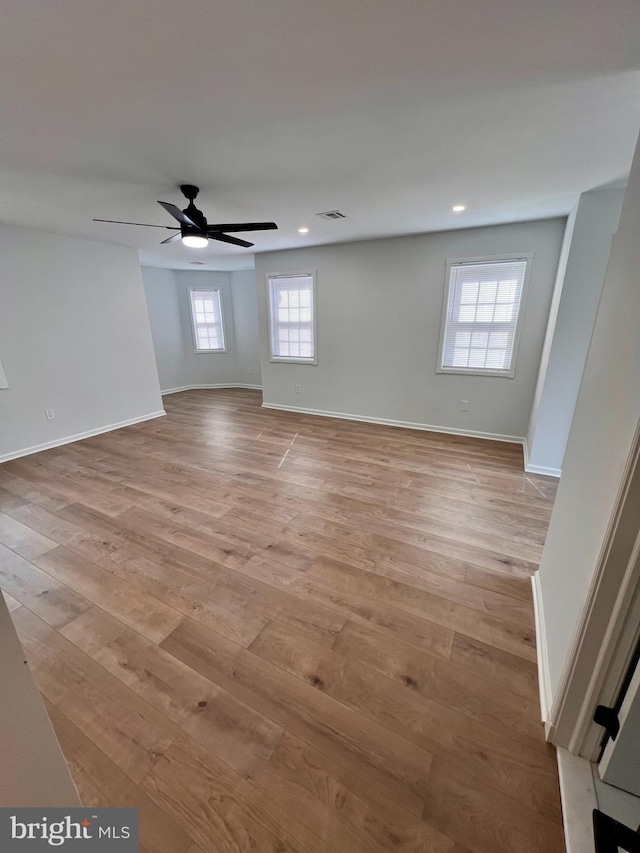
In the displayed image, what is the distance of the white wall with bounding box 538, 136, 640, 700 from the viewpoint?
106 cm

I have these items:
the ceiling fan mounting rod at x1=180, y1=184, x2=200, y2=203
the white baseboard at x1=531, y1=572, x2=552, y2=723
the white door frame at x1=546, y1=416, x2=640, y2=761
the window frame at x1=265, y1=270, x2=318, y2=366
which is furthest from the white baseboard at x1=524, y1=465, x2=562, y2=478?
the ceiling fan mounting rod at x1=180, y1=184, x2=200, y2=203

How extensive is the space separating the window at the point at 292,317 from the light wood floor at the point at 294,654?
9.32ft

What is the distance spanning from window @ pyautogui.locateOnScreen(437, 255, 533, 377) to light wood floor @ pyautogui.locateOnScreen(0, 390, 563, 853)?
1.68 metres

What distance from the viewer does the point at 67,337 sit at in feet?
13.9

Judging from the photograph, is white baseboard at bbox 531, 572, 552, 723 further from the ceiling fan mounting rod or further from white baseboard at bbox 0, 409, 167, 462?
white baseboard at bbox 0, 409, 167, 462

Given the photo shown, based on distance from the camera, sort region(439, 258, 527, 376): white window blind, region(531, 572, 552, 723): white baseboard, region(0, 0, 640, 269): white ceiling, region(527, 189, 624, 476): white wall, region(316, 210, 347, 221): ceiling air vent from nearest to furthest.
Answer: region(0, 0, 640, 269): white ceiling
region(531, 572, 552, 723): white baseboard
region(527, 189, 624, 476): white wall
region(316, 210, 347, 221): ceiling air vent
region(439, 258, 527, 376): white window blind

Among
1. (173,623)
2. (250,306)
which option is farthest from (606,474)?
(250,306)

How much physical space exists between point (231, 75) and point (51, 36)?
669mm

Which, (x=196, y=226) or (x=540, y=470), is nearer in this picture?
(x=196, y=226)

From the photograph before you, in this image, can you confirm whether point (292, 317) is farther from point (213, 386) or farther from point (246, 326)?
point (213, 386)

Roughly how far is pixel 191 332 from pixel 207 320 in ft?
1.47

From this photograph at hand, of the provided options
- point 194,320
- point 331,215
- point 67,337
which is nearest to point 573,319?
point 331,215

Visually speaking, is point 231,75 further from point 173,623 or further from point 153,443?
point 153,443

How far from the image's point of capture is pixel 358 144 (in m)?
2.03
